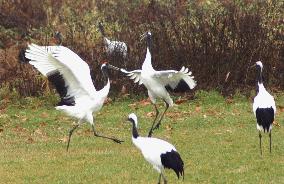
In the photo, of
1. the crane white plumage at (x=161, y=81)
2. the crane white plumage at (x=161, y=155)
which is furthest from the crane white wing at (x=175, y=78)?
the crane white plumage at (x=161, y=155)

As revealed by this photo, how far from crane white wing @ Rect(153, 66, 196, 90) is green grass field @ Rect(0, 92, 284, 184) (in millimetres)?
→ 986

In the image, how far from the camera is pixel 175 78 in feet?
42.9

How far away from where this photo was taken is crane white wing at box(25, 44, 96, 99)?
38.6 feet

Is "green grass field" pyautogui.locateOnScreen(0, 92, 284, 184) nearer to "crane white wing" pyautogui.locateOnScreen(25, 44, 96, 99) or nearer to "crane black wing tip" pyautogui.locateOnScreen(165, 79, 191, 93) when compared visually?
"crane black wing tip" pyautogui.locateOnScreen(165, 79, 191, 93)

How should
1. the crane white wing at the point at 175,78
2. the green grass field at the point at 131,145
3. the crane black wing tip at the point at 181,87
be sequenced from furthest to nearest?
the crane black wing tip at the point at 181,87 → the crane white wing at the point at 175,78 → the green grass field at the point at 131,145

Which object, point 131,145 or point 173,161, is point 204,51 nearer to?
point 131,145

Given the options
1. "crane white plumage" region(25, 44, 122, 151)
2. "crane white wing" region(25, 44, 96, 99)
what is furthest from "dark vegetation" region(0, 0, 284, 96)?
"crane white wing" region(25, 44, 96, 99)

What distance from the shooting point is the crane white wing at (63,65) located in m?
11.8

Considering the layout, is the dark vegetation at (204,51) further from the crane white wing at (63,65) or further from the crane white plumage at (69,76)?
the crane white wing at (63,65)

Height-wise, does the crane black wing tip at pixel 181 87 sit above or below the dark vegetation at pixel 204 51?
above

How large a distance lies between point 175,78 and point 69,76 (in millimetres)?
2057

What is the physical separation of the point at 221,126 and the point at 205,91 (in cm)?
411

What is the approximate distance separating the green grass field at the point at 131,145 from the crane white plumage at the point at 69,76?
721 millimetres

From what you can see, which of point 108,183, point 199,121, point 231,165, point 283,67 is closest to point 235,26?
point 283,67
